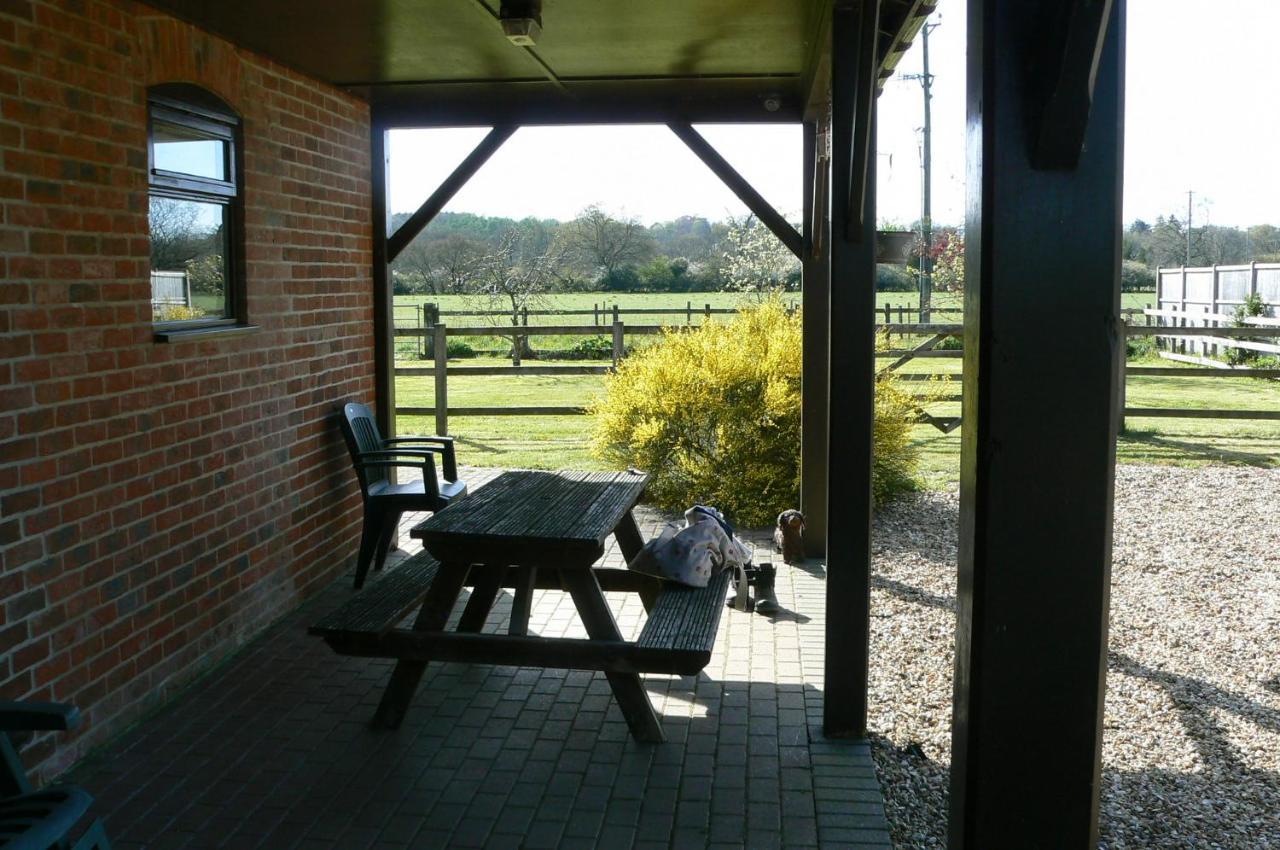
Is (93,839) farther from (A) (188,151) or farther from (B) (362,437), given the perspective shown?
(B) (362,437)

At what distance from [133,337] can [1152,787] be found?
4.12 m

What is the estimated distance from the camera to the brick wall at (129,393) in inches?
157

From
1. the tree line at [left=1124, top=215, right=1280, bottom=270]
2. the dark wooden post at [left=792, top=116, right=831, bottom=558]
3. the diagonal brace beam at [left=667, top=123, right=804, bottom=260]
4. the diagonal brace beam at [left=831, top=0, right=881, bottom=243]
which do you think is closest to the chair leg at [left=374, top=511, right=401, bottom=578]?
the dark wooden post at [left=792, top=116, right=831, bottom=558]

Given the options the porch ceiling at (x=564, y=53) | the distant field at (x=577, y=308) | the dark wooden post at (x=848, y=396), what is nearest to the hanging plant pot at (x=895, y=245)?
the porch ceiling at (x=564, y=53)


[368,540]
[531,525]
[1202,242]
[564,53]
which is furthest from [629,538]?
[1202,242]

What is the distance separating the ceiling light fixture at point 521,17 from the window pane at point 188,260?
1.65 metres

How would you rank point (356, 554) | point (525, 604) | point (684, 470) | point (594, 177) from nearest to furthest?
point (525, 604), point (356, 554), point (684, 470), point (594, 177)

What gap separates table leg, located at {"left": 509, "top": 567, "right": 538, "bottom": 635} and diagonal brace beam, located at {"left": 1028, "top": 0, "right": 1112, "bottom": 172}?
3.57 metres

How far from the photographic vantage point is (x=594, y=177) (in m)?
35.6

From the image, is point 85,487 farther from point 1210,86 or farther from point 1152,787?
point 1210,86

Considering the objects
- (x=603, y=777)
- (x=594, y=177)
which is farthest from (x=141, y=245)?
(x=594, y=177)

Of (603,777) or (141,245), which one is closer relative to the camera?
(603,777)

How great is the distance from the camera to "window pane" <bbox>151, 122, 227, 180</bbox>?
505cm

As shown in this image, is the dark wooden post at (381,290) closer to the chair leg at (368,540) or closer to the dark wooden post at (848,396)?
the chair leg at (368,540)
